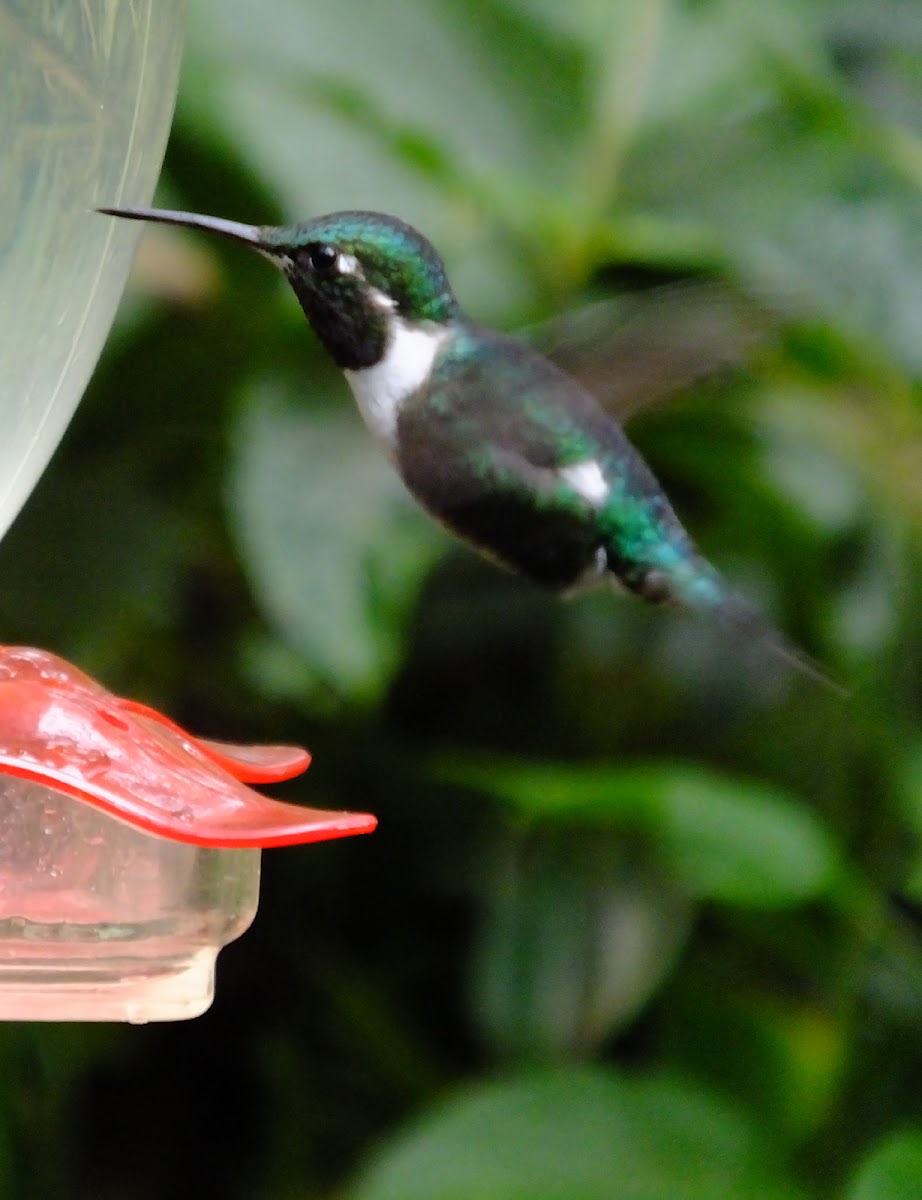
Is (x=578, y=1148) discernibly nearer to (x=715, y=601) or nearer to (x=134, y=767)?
(x=715, y=601)

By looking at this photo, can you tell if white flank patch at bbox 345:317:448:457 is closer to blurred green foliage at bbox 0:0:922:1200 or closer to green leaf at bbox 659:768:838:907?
blurred green foliage at bbox 0:0:922:1200

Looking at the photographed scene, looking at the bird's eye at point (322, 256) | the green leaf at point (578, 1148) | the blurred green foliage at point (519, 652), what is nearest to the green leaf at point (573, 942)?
the blurred green foliage at point (519, 652)

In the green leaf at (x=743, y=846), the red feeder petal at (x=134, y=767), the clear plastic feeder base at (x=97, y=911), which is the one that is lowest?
the green leaf at (x=743, y=846)

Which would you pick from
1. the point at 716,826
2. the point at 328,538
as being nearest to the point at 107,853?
the point at 328,538

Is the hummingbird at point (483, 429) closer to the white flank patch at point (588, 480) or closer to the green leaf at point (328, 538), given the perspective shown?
the white flank patch at point (588, 480)

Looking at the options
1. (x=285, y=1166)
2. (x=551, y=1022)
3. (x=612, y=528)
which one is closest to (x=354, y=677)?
(x=612, y=528)

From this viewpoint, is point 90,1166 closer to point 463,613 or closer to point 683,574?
point 463,613

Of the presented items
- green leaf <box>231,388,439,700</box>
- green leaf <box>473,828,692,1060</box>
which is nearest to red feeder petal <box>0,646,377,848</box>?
green leaf <box>231,388,439,700</box>
